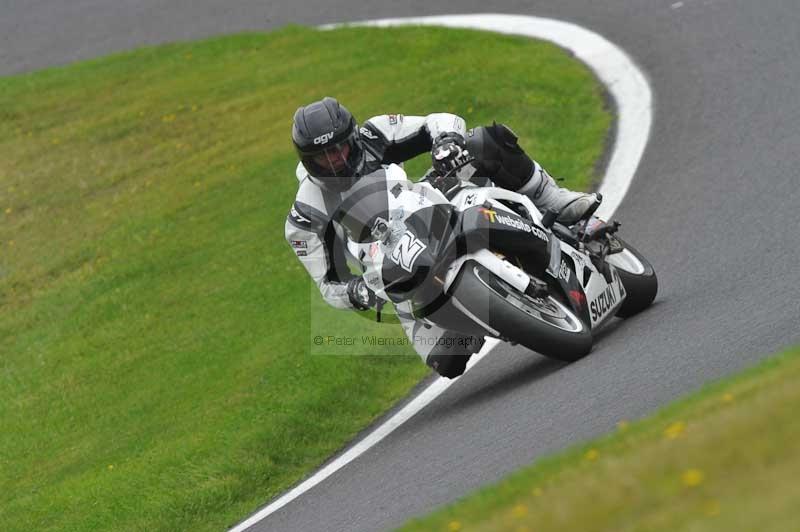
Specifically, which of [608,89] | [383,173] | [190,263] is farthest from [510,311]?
[608,89]

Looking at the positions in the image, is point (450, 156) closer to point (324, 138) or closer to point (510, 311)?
point (324, 138)

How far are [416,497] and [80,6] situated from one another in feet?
56.3

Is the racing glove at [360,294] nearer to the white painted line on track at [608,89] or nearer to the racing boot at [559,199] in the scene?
the white painted line on track at [608,89]

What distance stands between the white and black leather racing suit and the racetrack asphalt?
41 centimetres

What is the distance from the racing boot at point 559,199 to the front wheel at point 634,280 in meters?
0.43

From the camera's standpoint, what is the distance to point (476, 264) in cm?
733

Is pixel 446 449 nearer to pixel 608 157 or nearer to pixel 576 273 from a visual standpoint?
pixel 576 273

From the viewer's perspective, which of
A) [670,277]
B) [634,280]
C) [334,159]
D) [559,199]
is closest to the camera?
[334,159]

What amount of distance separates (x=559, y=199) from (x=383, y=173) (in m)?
1.29

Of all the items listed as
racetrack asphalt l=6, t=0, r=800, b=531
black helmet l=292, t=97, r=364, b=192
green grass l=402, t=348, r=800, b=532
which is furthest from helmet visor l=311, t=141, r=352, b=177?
green grass l=402, t=348, r=800, b=532

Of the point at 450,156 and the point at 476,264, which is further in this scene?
the point at 450,156

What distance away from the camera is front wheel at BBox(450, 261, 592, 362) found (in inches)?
283

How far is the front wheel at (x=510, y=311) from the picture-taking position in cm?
718

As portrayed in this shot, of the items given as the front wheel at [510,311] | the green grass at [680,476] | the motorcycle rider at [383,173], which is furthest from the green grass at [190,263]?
the green grass at [680,476]
